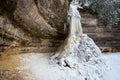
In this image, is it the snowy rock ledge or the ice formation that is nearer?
the snowy rock ledge

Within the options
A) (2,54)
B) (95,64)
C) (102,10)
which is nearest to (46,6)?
(2,54)

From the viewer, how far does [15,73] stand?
4.31 metres

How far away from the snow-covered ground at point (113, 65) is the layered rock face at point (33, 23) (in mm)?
1101

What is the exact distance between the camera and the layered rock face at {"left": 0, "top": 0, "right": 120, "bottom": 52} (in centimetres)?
444

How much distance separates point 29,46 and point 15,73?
2.60 feet

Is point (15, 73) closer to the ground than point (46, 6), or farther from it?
closer to the ground

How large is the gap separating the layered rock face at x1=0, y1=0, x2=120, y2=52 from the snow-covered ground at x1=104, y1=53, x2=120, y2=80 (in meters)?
1.10

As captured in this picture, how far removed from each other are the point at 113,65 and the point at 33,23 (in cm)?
193

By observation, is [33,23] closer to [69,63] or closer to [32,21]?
[32,21]

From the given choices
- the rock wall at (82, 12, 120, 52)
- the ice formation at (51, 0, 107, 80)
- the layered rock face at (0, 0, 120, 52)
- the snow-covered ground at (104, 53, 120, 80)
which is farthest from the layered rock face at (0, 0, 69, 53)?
the snow-covered ground at (104, 53, 120, 80)

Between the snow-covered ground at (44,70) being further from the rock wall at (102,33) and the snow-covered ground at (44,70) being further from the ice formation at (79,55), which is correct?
the rock wall at (102,33)

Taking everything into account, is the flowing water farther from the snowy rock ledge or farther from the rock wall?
the rock wall

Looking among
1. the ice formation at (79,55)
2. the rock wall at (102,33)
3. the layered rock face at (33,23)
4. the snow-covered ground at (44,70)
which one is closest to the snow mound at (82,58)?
the ice formation at (79,55)

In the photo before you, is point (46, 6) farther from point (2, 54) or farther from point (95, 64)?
point (95, 64)
